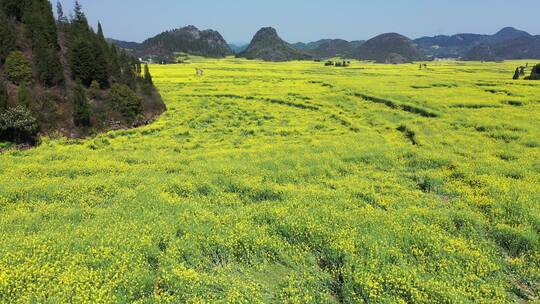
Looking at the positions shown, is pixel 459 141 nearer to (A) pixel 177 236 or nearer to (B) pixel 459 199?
(B) pixel 459 199

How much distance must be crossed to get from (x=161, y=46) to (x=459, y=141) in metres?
197

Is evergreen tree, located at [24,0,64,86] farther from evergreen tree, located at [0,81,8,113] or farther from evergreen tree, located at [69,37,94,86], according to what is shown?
evergreen tree, located at [0,81,8,113]

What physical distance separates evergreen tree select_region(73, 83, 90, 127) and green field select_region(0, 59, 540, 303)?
4238 millimetres

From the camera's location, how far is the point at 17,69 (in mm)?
29781

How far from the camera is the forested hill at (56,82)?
2689cm

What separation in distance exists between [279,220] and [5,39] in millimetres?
31706

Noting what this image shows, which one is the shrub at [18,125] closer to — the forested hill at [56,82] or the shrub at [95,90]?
the forested hill at [56,82]

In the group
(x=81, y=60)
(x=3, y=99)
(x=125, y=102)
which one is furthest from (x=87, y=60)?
(x=3, y=99)

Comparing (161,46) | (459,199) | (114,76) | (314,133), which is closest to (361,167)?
(459,199)

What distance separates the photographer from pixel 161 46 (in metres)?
198

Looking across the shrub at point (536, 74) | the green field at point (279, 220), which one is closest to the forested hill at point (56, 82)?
the green field at point (279, 220)

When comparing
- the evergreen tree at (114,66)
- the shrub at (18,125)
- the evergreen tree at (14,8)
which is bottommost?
the shrub at (18,125)

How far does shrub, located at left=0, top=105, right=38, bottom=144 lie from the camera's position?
2453cm

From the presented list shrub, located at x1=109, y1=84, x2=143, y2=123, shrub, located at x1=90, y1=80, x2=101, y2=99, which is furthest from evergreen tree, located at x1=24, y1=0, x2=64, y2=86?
shrub, located at x1=109, y1=84, x2=143, y2=123
